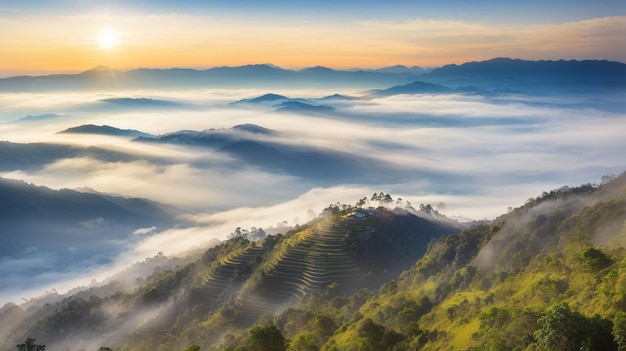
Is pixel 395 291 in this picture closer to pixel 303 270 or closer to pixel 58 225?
pixel 303 270

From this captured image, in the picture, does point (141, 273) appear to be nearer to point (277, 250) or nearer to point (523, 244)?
point (277, 250)

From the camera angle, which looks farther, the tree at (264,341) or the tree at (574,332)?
the tree at (264,341)

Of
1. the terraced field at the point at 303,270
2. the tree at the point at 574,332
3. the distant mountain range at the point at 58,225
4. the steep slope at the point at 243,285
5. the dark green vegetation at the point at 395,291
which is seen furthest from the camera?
the distant mountain range at the point at 58,225

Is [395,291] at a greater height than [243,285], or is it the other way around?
[395,291]

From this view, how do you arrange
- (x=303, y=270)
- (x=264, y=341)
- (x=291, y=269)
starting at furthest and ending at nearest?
(x=291, y=269)
(x=303, y=270)
(x=264, y=341)

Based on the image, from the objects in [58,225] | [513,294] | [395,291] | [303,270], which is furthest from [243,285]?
[58,225]

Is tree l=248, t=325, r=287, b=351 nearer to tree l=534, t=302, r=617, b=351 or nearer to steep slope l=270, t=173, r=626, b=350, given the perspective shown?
steep slope l=270, t=173, r=626, b=350

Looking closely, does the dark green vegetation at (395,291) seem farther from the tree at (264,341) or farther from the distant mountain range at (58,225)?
the distant mountain range at (58,225)

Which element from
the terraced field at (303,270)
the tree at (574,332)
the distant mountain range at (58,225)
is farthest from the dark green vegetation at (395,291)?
the distant mountain range at (58,225)

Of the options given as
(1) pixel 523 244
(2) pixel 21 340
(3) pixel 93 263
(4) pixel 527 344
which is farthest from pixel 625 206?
(3) pixel 93 263
